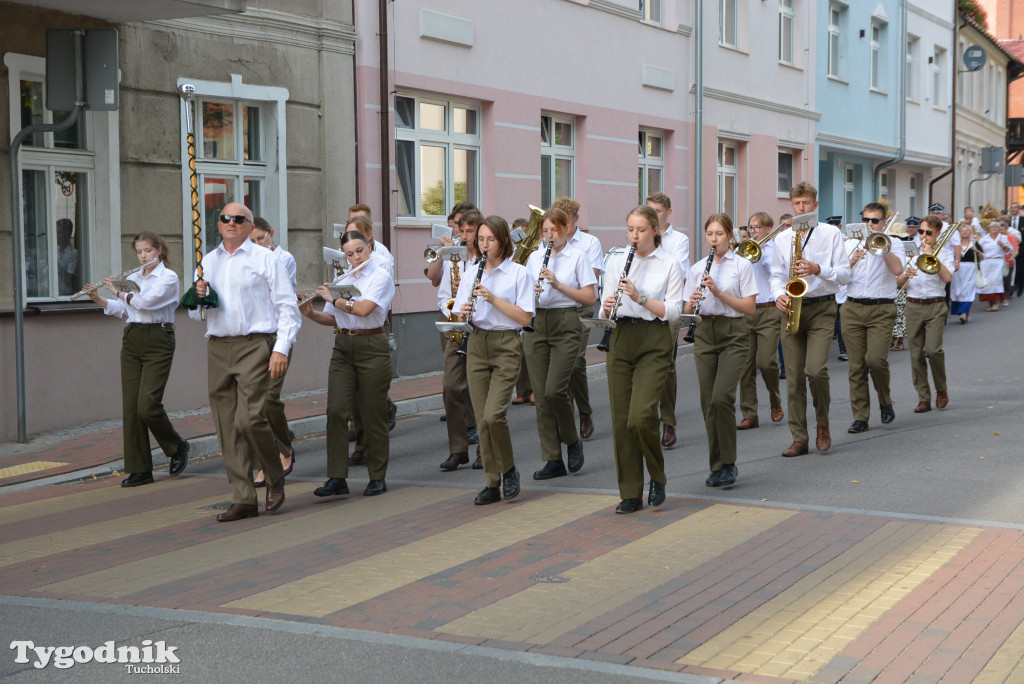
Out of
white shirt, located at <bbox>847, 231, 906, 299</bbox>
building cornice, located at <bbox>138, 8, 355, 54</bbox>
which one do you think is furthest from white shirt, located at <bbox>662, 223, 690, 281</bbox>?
building cornice, located at <bbox>138, 8, 355, 54</bbox>

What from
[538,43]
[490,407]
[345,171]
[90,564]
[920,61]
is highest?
[920,61]

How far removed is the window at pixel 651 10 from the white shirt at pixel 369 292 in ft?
44.9

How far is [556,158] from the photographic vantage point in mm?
19047

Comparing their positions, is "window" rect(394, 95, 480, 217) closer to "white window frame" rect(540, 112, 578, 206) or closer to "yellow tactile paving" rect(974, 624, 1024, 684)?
"white window frame" rect(540, 112, 578, 206)

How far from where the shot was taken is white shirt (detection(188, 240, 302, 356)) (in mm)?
7828

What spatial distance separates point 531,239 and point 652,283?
7.30 feet

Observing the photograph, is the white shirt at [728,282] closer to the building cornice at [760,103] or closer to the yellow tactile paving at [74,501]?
the yellow tactile paving at [74,501]

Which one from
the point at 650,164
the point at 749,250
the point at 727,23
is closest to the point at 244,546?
the point at 749,250

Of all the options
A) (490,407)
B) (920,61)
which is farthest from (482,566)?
(920,61)

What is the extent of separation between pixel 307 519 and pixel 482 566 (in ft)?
5.98

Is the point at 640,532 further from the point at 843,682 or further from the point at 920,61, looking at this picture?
the point at 920,61

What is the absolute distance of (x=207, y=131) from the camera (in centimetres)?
1341

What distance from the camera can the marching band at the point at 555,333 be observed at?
25.2ft

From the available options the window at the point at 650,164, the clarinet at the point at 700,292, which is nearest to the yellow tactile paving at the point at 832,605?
the clarinet at the point at 700,292
